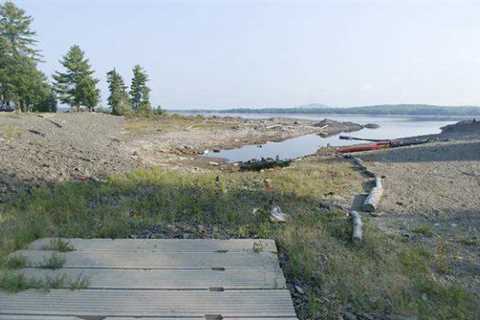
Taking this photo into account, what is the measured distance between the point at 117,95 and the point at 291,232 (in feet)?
189

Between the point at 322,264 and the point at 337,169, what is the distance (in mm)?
10814

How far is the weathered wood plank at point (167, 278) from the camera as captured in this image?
3.31 meters

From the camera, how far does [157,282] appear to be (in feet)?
11.1

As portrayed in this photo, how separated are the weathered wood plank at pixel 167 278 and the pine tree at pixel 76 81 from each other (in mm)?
49707

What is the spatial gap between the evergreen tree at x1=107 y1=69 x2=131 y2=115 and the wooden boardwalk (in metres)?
53.7

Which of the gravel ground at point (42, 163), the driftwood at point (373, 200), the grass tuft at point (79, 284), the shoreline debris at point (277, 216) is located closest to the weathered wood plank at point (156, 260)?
the grass tuft at point (79, 284)

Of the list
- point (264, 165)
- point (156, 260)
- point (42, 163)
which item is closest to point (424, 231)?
point (156, 260)

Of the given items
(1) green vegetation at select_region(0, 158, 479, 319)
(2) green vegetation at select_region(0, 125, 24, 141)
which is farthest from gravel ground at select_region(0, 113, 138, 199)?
(1) green vegetation at select_region(0, 158, 479, 319)

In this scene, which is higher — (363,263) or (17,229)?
(17,229)

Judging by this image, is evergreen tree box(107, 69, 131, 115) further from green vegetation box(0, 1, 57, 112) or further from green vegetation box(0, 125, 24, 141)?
green vegetation box(0, 125, 24, 141)

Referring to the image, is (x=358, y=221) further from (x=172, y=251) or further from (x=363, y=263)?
(x=172, y=251)

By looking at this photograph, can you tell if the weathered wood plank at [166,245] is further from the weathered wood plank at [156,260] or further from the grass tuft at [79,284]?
the grass tuft at [79,284]

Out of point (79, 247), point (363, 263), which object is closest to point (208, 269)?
point (79, 247)

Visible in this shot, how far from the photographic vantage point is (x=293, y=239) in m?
4.65
